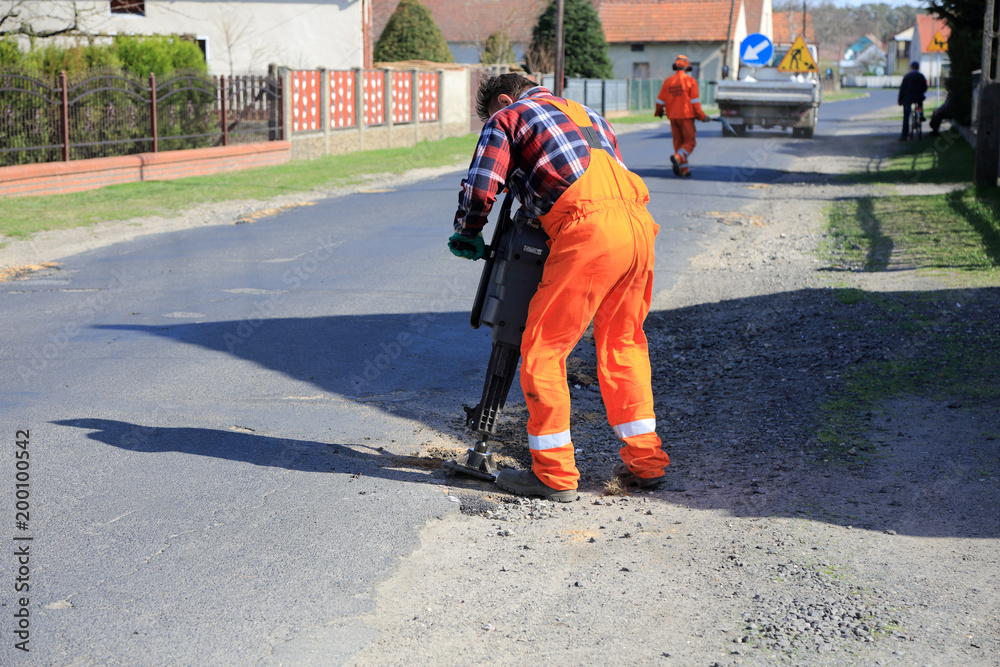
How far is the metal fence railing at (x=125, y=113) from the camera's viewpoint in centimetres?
1473

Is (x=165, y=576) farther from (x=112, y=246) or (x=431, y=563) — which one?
(x=112, y=246)

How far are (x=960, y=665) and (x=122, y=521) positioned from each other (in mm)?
2853

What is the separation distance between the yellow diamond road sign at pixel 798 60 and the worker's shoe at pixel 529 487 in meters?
24.2

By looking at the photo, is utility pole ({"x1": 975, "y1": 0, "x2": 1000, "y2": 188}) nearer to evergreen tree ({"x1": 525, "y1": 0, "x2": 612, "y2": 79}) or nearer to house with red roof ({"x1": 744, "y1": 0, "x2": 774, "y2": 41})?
evergreen tree ({"x1": 525, "y1": 0, "x2": 612, "y2": 79})

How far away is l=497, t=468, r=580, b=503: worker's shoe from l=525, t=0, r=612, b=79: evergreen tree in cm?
4289

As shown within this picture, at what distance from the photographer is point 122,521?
387 centimetres

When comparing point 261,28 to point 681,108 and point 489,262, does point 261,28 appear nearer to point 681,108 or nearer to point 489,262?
point 681,108

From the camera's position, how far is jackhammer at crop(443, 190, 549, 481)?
414 centimetres

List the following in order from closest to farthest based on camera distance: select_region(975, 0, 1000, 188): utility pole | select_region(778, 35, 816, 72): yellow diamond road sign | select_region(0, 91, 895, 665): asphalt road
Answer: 1. select_region(0, 91, 895, 665): asphalt road
2. select_region(975, 0, 1000, 188): utility pole
3. select_region(778, 35, 816, 72): yellow diamond road sign

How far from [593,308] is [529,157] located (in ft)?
2.07

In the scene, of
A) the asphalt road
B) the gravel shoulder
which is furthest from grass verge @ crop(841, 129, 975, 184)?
the gravel shoulder

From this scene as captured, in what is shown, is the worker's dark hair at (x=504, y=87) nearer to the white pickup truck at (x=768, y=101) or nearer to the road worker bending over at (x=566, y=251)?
the road worker bending over at (x=566, y=251)

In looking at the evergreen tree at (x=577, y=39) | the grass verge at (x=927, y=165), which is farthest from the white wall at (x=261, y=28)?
the grass verge at (x=927, y=165)

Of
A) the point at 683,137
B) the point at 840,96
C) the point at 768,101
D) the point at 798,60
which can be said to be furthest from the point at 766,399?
the point at 840,96
